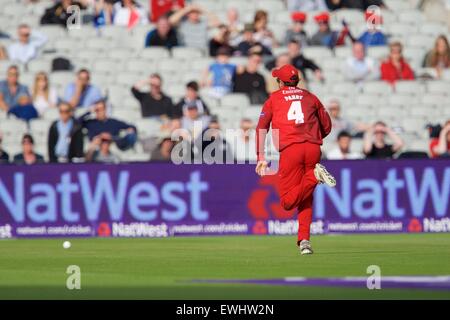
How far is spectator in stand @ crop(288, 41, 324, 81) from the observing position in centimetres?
2261

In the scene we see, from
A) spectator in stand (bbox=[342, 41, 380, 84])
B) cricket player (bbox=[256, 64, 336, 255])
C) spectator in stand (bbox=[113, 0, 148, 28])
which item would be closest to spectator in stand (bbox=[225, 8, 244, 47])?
spectator in stand (bbox=[113, 0, 148, 28])

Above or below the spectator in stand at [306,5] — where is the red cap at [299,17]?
below

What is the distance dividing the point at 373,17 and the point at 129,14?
4.58 m

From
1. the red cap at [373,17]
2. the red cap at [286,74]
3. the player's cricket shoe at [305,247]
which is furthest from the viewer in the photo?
the red cap at [373,17]

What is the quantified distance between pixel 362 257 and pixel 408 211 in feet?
17.7

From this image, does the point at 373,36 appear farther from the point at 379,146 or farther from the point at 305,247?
the point at 305,247

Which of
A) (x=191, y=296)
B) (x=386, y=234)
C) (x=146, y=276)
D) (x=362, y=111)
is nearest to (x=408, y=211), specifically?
(x=386, y=234)

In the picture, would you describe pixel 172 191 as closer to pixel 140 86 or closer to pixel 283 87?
pixel 140 86

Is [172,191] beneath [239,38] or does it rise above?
beneath

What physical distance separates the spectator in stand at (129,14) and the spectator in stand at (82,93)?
7.10 feet

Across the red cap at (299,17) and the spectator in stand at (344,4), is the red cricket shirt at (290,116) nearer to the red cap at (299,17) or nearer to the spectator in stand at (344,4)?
the red cap at (299,17)

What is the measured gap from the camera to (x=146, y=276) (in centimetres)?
1236

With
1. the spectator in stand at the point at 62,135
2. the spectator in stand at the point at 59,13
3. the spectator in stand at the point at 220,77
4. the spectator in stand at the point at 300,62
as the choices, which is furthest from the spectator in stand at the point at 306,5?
the spectator in stand at the point at 62,135

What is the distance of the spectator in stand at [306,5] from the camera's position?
2438 cm
